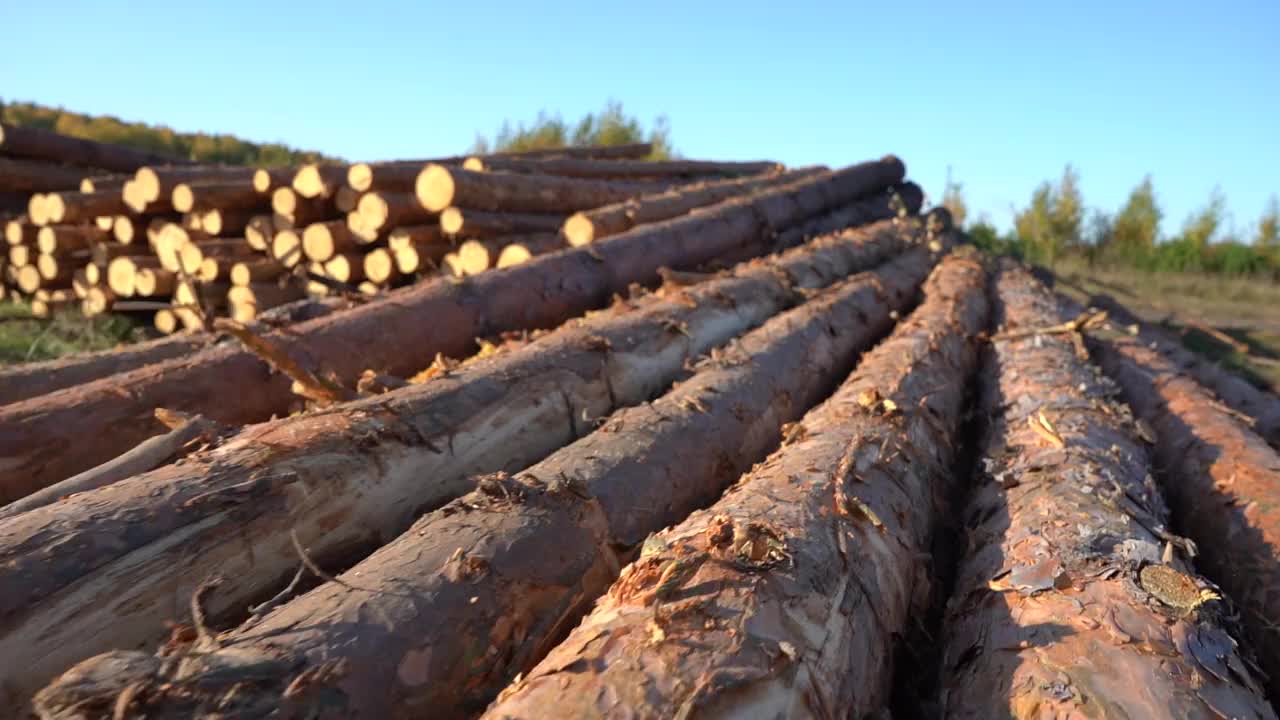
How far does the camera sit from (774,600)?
1.65 meters

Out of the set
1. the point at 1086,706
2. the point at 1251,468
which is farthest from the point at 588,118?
the point at 1086,706

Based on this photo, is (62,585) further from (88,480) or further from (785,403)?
(785,403)

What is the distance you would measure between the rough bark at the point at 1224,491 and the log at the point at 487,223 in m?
4.63

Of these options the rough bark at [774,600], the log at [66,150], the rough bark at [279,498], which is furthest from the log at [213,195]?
Answer: the rough bark at [774,600]

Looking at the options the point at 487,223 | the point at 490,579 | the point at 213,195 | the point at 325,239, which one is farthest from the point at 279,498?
the point at 213,195

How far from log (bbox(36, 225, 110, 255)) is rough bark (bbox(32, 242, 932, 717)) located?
6687 mm

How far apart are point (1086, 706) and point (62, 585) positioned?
1995 mm

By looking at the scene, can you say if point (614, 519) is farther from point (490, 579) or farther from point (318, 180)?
point (318, 180)

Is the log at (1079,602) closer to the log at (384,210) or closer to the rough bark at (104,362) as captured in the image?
the rough bark at (104,362)

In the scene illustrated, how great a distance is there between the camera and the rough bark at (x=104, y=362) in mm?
3221

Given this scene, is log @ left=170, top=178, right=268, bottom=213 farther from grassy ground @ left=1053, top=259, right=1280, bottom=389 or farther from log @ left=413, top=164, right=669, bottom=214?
grassy ground @ left=1053, top=259, right=1280, bottom=389

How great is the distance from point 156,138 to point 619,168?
11.8 metres

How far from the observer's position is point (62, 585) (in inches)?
62.8

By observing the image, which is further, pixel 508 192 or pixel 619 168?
pixel 619 168
